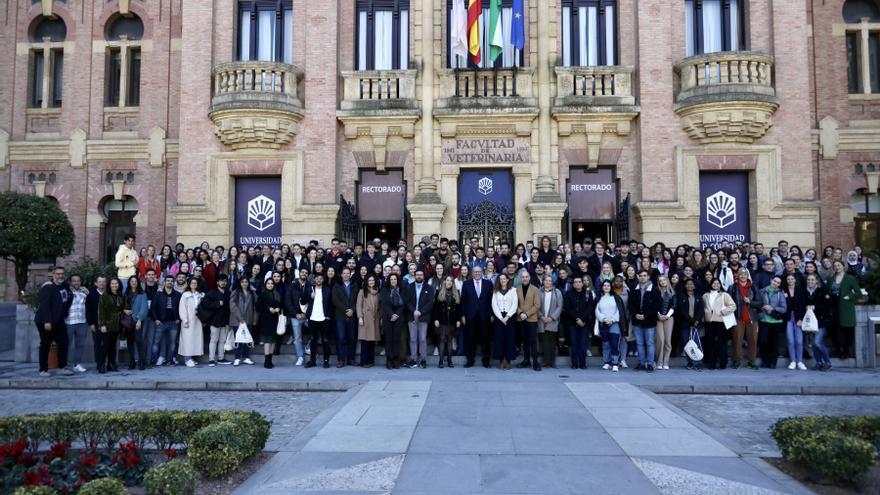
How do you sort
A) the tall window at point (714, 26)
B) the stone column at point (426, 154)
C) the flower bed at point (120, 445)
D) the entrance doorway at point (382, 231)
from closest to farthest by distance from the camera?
the flower bed at point (120, 445) < the stone column at point (426, 154) < the tall window at point (714, 26) < the entrance doorway at point (382, 231)

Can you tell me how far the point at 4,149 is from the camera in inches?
816

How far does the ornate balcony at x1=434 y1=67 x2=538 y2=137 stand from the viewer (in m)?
18.0

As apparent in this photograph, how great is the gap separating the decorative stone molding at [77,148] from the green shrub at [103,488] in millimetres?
18451

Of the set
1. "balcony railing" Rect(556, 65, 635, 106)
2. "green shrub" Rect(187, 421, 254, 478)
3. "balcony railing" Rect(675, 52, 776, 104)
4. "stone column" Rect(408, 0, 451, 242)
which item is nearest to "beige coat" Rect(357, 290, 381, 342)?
"stone column" Rect(408, 0, 451, 242)

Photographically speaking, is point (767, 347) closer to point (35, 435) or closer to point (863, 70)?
point (863, 70)

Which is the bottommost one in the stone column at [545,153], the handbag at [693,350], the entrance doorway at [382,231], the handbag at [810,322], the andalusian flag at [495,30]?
the handbag at [693,350]

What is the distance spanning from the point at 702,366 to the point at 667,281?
1.97 meters

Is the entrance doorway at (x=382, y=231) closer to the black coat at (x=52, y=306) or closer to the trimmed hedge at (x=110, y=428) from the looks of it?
the black coat at (x=52, y=306)

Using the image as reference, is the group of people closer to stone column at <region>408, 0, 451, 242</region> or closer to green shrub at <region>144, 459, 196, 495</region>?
stone column at <region>408, 0, 451, 242</region>

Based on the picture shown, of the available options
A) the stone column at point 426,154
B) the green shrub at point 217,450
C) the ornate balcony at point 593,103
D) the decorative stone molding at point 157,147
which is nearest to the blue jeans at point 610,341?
the stone column at point 426,154

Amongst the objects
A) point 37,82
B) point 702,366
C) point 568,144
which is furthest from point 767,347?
point 37,82

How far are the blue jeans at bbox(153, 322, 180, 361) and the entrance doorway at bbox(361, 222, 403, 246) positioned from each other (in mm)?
6683

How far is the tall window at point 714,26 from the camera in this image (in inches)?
727

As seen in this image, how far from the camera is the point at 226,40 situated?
1873cm
